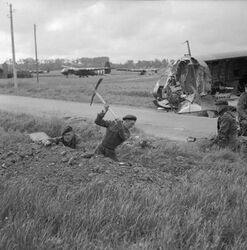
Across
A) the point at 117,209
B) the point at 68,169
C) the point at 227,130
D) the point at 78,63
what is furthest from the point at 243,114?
the point at 78,63

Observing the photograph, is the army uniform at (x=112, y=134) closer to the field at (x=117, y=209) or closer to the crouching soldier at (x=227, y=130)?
the field at (x=117, y=209)

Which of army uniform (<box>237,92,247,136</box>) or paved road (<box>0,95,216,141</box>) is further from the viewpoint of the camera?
paved road (<box>0,95,216,141</box>)

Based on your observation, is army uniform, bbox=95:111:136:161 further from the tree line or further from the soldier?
the tree line

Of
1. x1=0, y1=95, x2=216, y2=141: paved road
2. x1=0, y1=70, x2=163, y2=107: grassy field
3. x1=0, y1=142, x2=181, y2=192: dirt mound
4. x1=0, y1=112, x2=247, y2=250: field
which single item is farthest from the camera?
x1=0, y1=70, x2=163, y2=107: grassy field

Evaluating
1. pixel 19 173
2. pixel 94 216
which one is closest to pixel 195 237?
pixel 94 216

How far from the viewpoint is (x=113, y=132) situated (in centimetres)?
704

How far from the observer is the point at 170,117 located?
15266 millimetres

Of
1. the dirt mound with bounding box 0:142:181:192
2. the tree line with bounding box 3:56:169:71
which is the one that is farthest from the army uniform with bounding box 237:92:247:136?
the tree line with bounding box 3:56:169:71

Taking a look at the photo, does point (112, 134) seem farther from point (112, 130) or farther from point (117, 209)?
point (117, 209)

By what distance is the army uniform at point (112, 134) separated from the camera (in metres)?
6.84

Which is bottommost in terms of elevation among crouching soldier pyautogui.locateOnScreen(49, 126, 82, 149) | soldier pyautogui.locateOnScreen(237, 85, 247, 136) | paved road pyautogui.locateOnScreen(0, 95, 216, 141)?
paved road pyautogui.locateOnScreen(0, 95, 216, 141)

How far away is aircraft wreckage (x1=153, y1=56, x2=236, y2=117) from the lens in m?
16.8

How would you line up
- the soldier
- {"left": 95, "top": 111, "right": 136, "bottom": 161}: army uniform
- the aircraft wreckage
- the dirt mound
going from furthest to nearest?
1. the aircraft wreckage
2. the soldier
3. {"left": 95, "top": 111, "right": 136, "bottom": 161}: army uniform
4. the dirt mound

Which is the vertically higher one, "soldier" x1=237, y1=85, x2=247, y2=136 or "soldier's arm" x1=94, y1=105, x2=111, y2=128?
"soldier's arm" x1=94, y1=105, x2=111, y2=128
